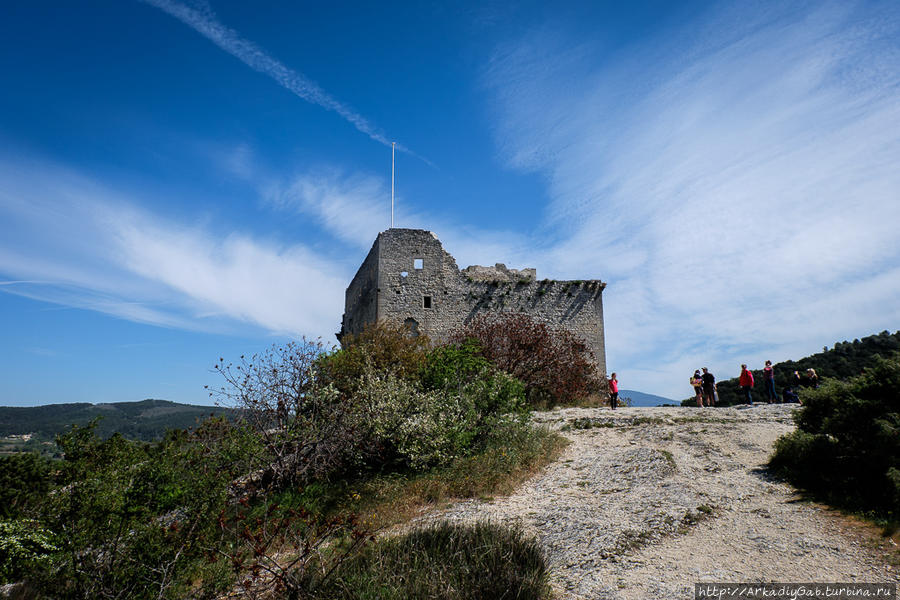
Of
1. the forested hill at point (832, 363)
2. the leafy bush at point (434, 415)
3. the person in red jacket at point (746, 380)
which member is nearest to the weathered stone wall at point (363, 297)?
the leafy bush at point (434, 415)

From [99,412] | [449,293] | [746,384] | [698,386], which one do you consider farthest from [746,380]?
[99,412]

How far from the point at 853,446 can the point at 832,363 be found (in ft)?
86.6

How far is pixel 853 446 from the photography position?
703 cm

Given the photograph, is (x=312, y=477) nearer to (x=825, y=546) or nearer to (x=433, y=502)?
(x=433, y=502)

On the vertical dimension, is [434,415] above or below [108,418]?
above

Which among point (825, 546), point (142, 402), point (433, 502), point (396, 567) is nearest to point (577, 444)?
point (433, 502)

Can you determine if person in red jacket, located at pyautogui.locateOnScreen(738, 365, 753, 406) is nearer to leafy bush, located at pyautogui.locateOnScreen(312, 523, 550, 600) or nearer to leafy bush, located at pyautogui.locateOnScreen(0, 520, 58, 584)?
leafy bush, located at pyautogui.locateOnScreen(312, 523, 550, 600)

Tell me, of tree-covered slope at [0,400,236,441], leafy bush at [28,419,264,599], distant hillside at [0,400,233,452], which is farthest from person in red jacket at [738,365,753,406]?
tree-covered slope at [0,400,236,441]

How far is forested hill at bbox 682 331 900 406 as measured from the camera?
2611 cm

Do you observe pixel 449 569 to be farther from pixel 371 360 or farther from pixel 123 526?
pixel 371 360

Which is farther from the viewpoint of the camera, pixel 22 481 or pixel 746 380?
pixel 746 380

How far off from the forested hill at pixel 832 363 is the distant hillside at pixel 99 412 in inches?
2387

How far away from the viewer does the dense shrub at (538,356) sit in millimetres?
16609

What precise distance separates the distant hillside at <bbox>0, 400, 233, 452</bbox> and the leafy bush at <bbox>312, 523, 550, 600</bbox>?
217 feet
